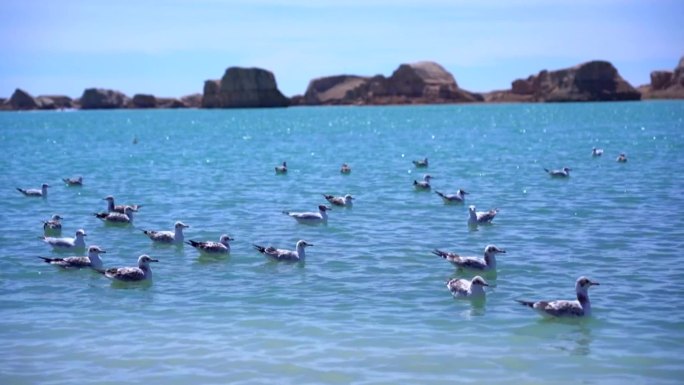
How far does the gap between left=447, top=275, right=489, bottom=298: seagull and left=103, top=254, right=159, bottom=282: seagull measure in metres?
5.49

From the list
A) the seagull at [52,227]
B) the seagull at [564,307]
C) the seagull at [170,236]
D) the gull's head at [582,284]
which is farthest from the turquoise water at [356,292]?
the seagull at [170,236]

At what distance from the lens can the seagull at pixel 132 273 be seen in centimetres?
1688

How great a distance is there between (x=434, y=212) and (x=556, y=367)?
48.3 ft

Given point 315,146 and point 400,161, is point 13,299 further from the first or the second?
point 315,146

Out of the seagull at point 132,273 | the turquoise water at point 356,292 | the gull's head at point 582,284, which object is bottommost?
the turquoise water at point 356,292

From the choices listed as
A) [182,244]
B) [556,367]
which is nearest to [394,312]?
[556,367]

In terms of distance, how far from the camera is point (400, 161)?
48.0 meters

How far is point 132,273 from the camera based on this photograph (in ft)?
55.4

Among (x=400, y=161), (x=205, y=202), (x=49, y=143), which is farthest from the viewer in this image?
(x=49, y=143)

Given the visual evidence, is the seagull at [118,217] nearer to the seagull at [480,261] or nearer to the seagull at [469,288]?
the seagull at [480,261]

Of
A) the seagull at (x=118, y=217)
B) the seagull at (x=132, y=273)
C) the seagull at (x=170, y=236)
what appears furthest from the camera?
the seagull at (x=118, y=217)

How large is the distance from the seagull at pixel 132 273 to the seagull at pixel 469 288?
5493mm

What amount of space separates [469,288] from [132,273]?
595 cm

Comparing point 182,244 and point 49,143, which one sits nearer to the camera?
point 182,244
